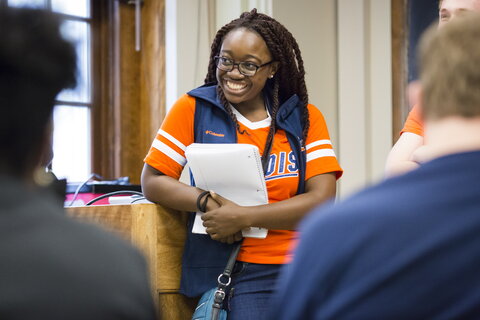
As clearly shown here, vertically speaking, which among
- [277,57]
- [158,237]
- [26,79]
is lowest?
[158,237]

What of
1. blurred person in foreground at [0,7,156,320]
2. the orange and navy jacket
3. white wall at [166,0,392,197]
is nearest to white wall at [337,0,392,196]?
white wall at [166,0,392,197]

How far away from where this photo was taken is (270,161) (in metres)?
1.89

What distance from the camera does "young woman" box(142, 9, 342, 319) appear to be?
1.79 m

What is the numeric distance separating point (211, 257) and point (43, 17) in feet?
3.86

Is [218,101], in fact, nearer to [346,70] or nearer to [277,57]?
[277,57]

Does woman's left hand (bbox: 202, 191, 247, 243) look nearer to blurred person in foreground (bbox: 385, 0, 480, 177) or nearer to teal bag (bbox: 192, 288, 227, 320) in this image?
teal bag (bbox: 192, 288, 227, 320)

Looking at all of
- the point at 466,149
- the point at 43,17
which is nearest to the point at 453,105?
the point at 466,149

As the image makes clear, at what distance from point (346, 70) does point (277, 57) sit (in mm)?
1194

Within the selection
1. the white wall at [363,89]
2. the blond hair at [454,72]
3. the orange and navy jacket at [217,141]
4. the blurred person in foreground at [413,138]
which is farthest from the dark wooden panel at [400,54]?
the blond hair at [454,72]

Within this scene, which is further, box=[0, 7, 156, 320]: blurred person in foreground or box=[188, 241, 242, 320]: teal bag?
box=[188, 241, 242, 320]: teal bag

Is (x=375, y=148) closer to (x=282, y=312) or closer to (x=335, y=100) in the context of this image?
(x=335, y=100)

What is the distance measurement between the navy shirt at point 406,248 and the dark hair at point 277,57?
1194 mm

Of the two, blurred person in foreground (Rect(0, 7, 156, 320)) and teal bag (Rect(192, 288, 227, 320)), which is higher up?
blurred person in foreground (Rect(0, 7, 156, 320))

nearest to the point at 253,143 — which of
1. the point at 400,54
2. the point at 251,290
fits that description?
the point at 251,290
